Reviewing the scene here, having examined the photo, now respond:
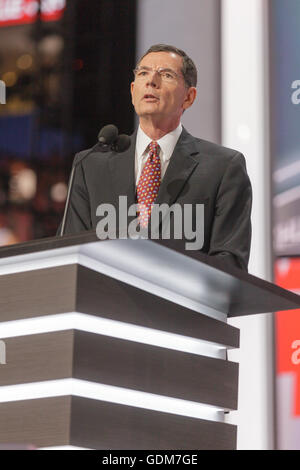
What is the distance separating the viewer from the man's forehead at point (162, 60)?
3.01 m

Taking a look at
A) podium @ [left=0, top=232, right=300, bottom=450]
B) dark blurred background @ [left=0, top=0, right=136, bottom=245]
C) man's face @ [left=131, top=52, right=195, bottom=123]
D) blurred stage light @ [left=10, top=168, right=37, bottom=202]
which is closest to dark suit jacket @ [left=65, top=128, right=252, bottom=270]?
man's face @ [left=131, top=52, right=195, bottom=123]

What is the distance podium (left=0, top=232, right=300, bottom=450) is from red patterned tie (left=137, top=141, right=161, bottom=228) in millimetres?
534

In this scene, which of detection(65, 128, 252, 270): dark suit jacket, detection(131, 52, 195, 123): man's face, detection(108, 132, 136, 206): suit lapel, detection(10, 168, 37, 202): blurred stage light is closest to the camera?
detection(65, 128, 252, 270): dark suit jacket

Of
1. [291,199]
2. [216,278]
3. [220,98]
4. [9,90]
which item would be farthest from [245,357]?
[9,90]

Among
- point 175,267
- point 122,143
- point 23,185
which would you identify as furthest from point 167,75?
point 23,185

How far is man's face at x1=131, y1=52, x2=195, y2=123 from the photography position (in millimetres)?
2967

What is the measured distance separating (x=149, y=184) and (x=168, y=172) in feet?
0.25

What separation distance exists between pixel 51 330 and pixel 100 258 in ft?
0.66

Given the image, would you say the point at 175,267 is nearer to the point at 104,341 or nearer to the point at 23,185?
the point at 104,341

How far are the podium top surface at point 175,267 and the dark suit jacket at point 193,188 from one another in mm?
281

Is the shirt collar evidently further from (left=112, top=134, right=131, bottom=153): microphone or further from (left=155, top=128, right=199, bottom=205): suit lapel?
(left=112, top=134, right=131, bottom=153): microphone

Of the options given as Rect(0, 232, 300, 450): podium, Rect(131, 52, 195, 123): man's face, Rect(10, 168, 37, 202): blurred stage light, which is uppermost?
Rect(10, 168, 37, 202): blurred stage light

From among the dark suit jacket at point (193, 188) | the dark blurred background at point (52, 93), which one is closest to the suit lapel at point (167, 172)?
the dark suit jacket at point (193, 188)

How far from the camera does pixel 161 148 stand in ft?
9.81
